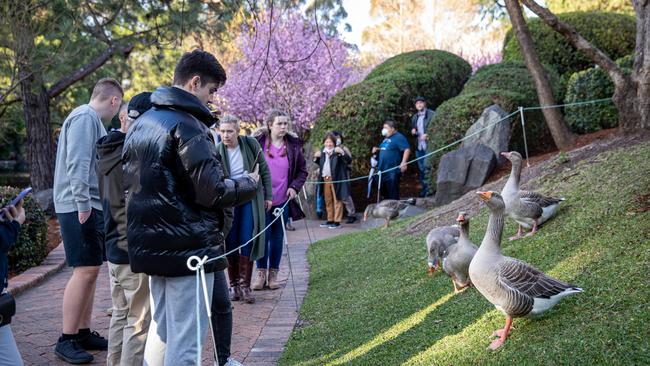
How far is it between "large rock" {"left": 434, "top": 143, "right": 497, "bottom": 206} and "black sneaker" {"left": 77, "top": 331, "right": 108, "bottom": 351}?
8.42m

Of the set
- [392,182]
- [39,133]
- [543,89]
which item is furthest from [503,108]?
[39,133]

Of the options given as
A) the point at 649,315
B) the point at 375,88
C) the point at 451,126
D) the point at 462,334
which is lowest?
the point at 462,334

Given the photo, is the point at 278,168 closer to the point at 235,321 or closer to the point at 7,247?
the point at 235,321

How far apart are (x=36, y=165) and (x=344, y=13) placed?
13.0 m

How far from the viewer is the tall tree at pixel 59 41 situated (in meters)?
11.2

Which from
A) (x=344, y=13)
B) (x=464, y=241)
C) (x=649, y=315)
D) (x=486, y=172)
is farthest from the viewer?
(x=486, y=172)

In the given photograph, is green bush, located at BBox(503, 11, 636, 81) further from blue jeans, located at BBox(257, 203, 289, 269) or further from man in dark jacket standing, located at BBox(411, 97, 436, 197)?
blue jeans, located at BBox(257, 203, 289, 269)

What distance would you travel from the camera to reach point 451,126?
14227 millimetres

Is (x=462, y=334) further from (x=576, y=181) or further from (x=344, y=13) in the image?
(x=576, y=181)

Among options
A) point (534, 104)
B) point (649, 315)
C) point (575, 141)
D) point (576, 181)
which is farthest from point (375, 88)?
point (649, 315)

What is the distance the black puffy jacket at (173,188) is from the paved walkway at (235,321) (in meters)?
2.01

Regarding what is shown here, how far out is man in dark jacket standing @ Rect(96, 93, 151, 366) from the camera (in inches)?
173

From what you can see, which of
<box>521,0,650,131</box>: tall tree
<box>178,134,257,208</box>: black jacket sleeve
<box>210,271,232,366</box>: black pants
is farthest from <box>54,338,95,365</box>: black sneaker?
<box>521,0,650,131</box>: tall tree

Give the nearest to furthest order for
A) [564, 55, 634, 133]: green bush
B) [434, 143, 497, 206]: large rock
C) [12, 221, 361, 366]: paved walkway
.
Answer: [12, 221, 361, 366]: paved walkway
[434, 143, 497, 206]: large rock
[564, 55, 634, 133]: green bush
